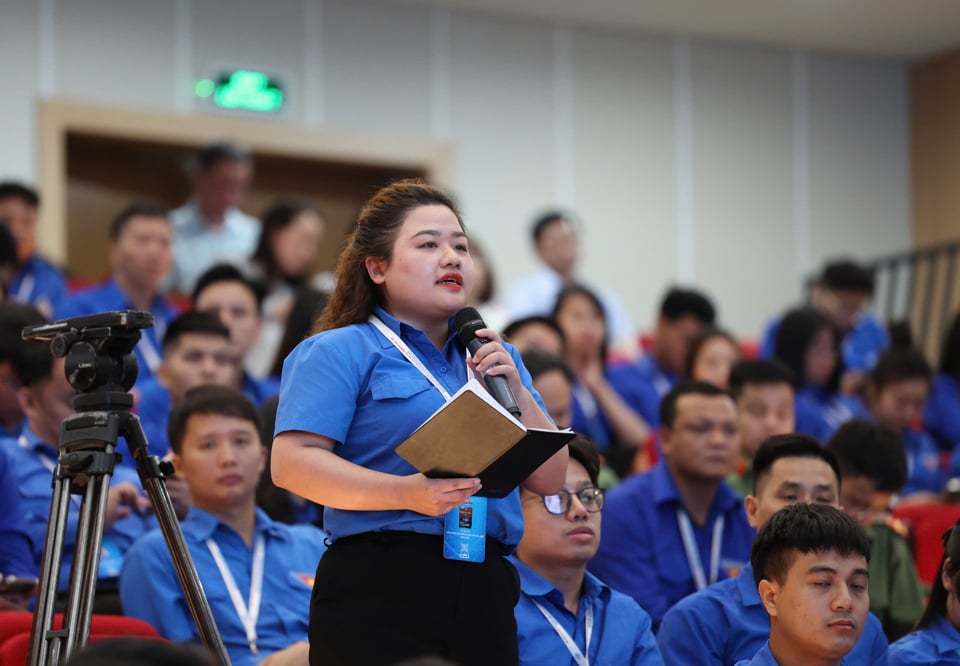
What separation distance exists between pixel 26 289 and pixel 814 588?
3.80 m

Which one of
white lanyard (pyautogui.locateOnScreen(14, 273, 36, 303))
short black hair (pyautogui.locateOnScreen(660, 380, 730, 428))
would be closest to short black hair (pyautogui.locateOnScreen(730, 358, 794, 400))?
short black hair (pyautogui.locateOnScreen(660, 380, 730, 428))

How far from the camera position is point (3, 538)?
2961 mm

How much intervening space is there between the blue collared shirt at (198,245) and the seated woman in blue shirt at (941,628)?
3.98m

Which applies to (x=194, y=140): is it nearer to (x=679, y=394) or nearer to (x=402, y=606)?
(x=679, y=394)

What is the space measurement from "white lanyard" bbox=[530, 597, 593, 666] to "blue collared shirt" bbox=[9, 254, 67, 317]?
3068 millimetres

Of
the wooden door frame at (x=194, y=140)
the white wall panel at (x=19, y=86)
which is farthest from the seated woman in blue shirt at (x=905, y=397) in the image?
the white wall panel at (x=19, y=86)

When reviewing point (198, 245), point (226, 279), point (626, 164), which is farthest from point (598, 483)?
point (626, 164)

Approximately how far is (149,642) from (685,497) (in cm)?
248

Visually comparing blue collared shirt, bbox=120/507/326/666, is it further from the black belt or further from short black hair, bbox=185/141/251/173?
short black hair, bbox=185/141/251/173

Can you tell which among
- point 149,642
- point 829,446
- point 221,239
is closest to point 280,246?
point 221,239

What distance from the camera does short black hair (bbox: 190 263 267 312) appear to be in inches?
193

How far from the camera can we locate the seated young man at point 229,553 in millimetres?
2932

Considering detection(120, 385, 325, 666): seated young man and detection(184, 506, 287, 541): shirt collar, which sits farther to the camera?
detection(184, 506, 287, 541): shirt collar

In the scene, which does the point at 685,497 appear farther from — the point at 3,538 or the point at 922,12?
the point at 922,12
